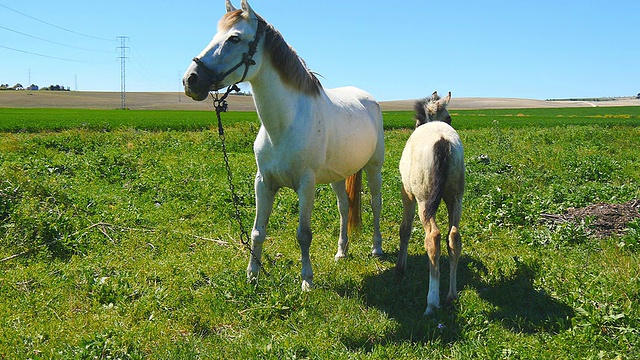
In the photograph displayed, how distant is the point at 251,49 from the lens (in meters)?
4.93

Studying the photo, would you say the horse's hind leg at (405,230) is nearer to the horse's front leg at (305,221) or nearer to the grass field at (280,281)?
the grass field at (280,281)

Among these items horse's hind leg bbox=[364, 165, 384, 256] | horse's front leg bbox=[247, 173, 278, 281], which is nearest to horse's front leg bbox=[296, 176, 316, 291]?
horse's front leg bbox=[247, 173, 278, 281]

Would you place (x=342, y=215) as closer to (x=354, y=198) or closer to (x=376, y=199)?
(x=354, y=198)

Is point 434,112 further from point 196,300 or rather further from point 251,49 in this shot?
point 196,300

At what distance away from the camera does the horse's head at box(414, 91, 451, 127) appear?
6609 mm

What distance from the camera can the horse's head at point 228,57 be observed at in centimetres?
462

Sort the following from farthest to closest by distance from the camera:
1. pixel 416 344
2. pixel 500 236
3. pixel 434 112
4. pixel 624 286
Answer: pixel 500 236 → pixel 434 112 → pixel 624 286 → pixel 416 344

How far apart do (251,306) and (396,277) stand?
6.22 ft

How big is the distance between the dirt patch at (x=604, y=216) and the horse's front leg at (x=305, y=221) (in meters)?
4.23

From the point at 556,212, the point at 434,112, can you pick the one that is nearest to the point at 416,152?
the point at 434,112

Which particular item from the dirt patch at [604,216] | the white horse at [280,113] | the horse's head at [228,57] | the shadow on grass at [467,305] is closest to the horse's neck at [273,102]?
the white horse at [280,113]

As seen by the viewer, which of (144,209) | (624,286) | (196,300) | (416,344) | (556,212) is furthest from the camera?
(144,209)

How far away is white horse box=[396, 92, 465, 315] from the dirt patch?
2979 millimetres

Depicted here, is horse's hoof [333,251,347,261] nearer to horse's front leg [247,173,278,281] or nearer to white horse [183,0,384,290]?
white horse [183,0,384,290]
